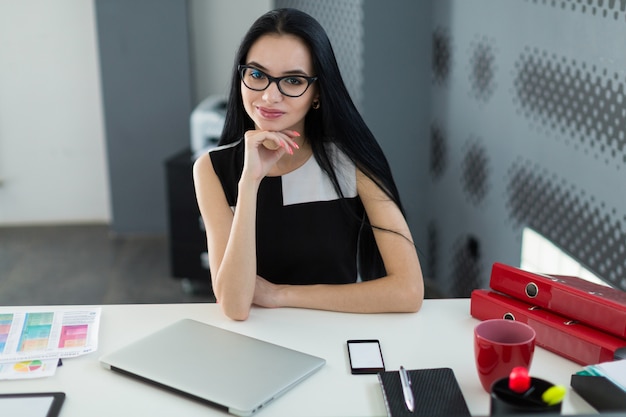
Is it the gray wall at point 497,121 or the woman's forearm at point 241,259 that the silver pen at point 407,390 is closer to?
→ the woman's forearm at point 241,259

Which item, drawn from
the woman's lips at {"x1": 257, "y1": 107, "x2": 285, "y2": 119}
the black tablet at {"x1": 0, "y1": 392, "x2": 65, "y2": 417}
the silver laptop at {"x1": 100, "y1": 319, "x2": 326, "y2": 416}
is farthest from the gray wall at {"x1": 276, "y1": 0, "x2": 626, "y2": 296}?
the black tablet at {"x1": 0, "y1": 392, "x2": 65, "y2": 417}

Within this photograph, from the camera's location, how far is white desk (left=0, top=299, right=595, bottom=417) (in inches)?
48.7

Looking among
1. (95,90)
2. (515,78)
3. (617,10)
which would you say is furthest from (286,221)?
(95,90)

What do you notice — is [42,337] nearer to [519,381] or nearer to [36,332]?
[36,332]

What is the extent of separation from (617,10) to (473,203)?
4.29 feet

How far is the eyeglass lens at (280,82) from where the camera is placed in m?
1.76

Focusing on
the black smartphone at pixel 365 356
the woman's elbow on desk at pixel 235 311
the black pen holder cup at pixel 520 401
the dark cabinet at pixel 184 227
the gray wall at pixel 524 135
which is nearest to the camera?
the black pen holder cup at pixel 520 401

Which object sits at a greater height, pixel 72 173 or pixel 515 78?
pixel 515 78

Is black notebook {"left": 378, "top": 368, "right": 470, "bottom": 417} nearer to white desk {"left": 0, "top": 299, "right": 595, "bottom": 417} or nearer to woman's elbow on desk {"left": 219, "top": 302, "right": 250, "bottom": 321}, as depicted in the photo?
white desk {"left": 0, "top": 299, "right": 595, "bottom": 417}

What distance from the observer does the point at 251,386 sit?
1.27 m

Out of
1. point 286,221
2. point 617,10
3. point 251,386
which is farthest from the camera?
point 617,10

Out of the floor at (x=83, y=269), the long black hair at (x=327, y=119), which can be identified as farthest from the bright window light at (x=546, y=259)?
the floor at (x=83, y=269)

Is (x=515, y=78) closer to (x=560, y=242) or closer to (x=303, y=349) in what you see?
(x=560, y=242)

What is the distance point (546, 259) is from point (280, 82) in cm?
133
